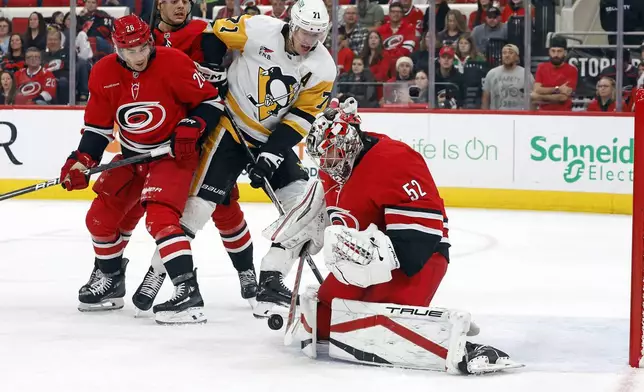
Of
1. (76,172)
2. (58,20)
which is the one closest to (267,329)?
(76,172)

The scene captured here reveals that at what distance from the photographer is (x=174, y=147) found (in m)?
4.02

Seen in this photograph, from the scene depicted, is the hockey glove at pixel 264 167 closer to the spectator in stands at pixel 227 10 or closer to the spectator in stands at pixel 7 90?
the spectator in stands at pixel 227 10

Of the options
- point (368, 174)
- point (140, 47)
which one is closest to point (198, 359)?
point (368, 174)

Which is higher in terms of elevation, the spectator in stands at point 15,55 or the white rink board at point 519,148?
the spectator in stands at point 15,55

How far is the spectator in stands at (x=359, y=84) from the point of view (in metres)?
7.99

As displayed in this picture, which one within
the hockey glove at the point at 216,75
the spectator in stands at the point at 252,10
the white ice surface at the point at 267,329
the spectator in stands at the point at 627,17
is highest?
the spectator in stands at the point at 252,10

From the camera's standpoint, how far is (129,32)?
392 cm

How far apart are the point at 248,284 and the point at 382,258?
1379 mm

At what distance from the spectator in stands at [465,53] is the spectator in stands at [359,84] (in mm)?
620

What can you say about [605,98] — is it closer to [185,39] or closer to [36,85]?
[185,39]

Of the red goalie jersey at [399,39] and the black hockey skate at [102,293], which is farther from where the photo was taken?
the red goalie jersey at [399,39]

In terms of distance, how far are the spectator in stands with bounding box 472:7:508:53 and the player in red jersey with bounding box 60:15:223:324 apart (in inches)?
152

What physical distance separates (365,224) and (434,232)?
208 mm

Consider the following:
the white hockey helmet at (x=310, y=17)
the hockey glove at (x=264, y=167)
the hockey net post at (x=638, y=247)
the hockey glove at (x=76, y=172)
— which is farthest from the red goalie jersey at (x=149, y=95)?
the hockey net post at (x=638, y=247)
